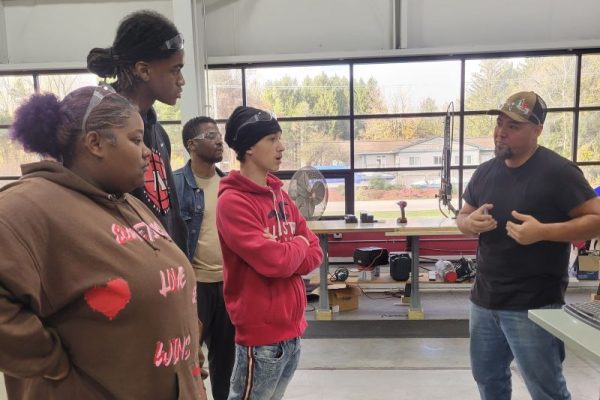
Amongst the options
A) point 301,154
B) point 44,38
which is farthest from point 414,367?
point 44,38

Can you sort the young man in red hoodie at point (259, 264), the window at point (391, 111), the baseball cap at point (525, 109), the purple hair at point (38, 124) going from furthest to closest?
the window at point (391, 111), the baseball cap at point (525, 109), the young man in red hoodie at point (259, 264), the purple hair at point (38, 124)

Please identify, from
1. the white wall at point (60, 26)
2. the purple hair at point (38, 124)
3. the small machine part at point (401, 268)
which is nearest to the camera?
the purple hair at point (38, 124)

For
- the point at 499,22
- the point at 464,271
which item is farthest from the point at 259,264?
the point at 499,22

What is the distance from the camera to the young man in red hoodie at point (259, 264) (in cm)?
140

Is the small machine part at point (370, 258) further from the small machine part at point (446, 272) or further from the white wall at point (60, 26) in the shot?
the white wall at point (60, 26)

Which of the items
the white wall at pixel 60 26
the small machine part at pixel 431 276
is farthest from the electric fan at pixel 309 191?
the white wall at pixel 60 26

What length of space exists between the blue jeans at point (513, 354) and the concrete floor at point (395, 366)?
839mm

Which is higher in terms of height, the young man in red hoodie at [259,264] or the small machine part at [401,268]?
the young man in red hoodie at [259,264]

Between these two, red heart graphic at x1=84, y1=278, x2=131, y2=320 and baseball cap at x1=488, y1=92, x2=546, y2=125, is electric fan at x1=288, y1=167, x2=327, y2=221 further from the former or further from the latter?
red heart graphic at x1=84, y1=278, x2=131, y2=320

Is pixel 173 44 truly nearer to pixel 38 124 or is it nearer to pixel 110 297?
pixel 38 124

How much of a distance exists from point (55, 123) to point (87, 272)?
33 centimetres

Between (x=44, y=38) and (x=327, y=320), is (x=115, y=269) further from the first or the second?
(x=44, y=38)

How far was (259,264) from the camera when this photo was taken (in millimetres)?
1378

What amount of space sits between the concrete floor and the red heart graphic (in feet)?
6.22
